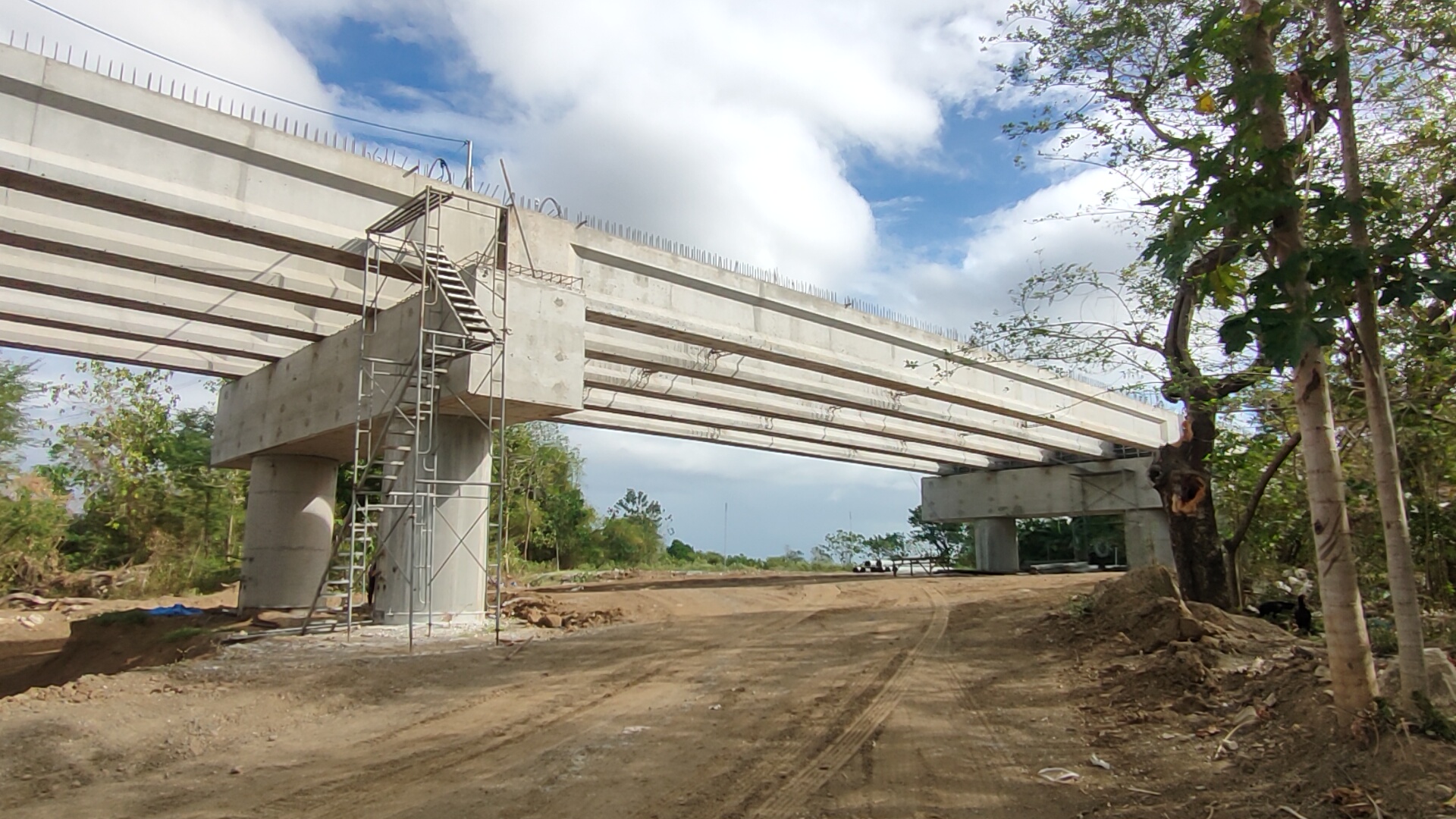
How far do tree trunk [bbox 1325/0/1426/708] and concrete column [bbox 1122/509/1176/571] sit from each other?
2548 centimetres

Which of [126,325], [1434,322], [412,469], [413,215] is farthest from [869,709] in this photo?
[126,325]

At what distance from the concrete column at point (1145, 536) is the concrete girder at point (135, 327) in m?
26.2

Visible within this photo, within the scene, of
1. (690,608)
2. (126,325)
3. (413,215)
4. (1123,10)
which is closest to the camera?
(1123,10)

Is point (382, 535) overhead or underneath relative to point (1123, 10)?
Result: underneath

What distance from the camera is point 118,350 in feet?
53.5

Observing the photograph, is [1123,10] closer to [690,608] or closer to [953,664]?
[953,664]

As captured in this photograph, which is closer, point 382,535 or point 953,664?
point 953,664

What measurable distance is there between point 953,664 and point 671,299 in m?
8.76

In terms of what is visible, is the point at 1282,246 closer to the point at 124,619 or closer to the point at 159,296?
the point at 159,296

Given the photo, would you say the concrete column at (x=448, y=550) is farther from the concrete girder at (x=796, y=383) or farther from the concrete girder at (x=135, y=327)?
the concrete girder at (x=135, y=327)

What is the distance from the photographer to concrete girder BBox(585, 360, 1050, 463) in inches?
728

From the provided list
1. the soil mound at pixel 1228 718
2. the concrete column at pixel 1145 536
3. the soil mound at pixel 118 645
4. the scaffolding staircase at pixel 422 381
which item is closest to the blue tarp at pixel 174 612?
the soil mound at pixel 118 645

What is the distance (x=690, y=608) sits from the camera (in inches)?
667

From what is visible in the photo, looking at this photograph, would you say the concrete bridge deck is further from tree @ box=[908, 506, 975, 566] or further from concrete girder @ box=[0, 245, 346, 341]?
tree @ box=[908, 506, 975, 566]
